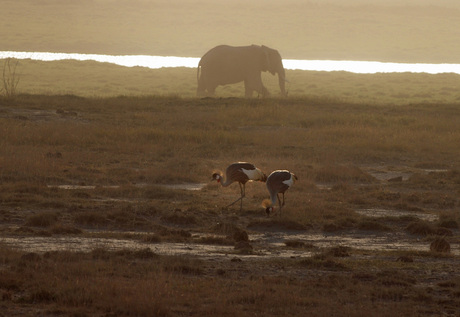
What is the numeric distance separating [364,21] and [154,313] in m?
98.2

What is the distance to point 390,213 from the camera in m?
14.4

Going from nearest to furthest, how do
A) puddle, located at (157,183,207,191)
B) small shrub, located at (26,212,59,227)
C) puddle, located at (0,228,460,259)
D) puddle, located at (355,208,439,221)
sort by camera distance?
puddle, located at (0,228,460,259), small shrub, located at (26,212,59,227), puddle, located at (355,208,439,221), puddle, located at (157,183,207,191)

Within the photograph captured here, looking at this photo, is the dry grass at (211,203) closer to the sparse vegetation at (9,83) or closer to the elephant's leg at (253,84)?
the sparse vegetation at (9,83)

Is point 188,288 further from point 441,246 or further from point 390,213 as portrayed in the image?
point 390,213

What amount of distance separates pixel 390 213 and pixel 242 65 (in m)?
25.5

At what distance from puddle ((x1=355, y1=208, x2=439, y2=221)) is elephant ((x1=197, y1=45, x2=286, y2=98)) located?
24496mm

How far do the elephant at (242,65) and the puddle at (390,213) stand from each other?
24496mm

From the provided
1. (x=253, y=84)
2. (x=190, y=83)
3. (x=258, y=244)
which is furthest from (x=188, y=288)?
(x=190, y=83)

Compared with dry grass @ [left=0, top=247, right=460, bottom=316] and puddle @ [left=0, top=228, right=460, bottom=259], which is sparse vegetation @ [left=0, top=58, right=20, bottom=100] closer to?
→ puddle @ [left=0, top=228, right=460, bottom=259]

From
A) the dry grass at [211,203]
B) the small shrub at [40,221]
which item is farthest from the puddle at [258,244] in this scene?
the small shrub at [40,221]

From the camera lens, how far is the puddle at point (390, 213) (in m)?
14.1

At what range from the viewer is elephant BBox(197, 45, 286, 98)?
129ft

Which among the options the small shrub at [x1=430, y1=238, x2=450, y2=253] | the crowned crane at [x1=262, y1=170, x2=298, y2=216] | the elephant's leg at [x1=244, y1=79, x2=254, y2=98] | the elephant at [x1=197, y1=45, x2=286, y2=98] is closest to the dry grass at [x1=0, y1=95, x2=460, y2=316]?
the crowned crane at [x1=262, y1=170, x2=298, y2=216]

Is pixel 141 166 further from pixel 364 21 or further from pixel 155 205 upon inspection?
pixel 364 21
